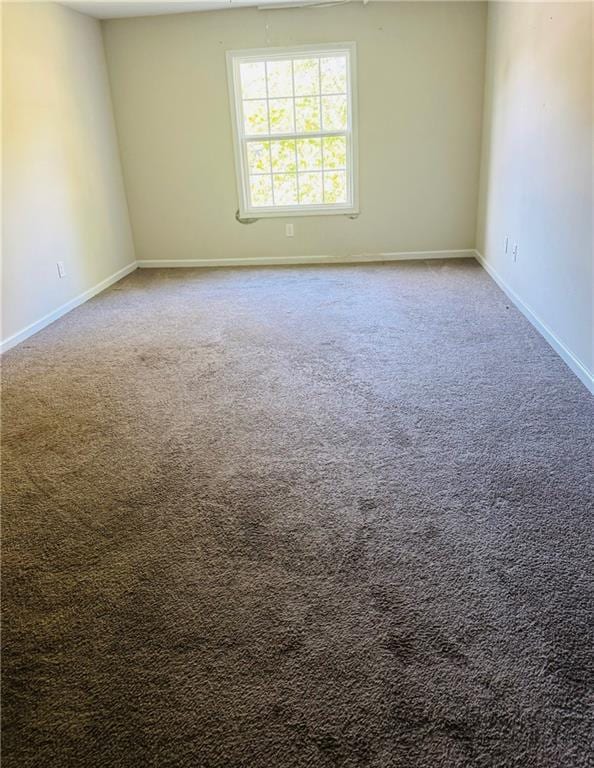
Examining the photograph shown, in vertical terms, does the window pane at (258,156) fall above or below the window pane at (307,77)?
below

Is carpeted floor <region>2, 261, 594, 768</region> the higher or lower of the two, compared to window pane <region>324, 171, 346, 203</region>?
lower

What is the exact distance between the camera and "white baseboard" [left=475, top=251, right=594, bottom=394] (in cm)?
279

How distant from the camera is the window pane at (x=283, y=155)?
5.32 m

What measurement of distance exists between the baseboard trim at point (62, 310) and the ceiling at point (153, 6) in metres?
2.22

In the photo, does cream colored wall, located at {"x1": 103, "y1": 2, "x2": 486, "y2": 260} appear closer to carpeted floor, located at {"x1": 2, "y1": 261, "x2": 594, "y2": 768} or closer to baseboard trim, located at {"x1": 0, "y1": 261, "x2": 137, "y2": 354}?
baseboard trim, located at {"x1": 0, "y1": 261, "x2": 137, "y2": 354}

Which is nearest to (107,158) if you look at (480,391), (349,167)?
(349,167)

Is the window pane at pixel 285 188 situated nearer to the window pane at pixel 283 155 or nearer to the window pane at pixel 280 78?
the window pane at pixel 283 155

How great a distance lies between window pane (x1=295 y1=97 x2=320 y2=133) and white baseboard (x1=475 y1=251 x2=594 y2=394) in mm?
2240

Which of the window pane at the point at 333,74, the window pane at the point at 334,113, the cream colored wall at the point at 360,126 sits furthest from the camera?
the window pane at the point at 334,113

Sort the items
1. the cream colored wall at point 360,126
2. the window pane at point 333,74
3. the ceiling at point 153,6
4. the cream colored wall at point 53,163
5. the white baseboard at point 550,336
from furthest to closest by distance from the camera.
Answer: the window pane at point 333,74 → the cream colored wall at point 360,126 → the ceiling at point 153,6 → the cream colored wall at point 53,163 → the white baseboard at point 550,336

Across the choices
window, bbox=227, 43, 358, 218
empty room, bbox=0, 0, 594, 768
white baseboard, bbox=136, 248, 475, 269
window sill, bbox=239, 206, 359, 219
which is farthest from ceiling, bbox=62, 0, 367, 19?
white baseboard, bbox=136, 248, 475, 269

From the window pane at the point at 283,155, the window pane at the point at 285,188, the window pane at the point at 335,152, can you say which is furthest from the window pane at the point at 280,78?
the window pane at the point at 285,188

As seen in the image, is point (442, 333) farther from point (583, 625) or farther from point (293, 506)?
point (583, 625)

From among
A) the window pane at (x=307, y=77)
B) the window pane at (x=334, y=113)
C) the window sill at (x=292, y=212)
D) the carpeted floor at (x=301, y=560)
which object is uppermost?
the window pane at (x=307, y=77)
